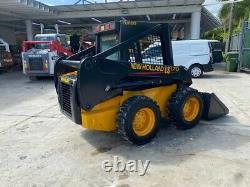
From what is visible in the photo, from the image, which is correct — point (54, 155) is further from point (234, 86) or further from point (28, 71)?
point (28, 71)

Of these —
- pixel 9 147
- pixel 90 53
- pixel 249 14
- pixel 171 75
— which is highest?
pixel 249 14

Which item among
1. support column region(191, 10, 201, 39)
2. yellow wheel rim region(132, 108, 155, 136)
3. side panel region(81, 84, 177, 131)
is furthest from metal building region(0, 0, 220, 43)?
yellow wheel rim region(132, 108, 155, 136)

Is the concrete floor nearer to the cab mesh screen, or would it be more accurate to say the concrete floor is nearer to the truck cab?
the cab mesh screen

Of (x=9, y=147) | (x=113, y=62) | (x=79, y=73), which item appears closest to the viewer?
(x=79, y=73)

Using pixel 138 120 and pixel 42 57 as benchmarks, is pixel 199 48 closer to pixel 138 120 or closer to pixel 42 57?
pixel 42 57

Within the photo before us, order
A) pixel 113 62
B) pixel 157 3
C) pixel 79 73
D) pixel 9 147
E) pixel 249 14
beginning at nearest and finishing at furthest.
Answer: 1. pixel 79 73
2. pixel 113 62
3. pixel 9 147
4. pixel 157 3
5. pixel 249 14

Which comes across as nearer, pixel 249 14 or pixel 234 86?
pixel 234 86

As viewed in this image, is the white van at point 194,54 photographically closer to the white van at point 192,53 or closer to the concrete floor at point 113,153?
the white van at point 192,53

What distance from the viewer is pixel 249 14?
2180 cm

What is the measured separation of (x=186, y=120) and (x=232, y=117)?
A: 152 cm

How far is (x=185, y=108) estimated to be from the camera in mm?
5621

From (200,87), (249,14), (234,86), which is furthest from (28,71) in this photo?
(249,14)

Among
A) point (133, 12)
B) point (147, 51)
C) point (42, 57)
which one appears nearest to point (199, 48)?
point (133, 12)

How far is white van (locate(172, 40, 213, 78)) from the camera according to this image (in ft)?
43.7
